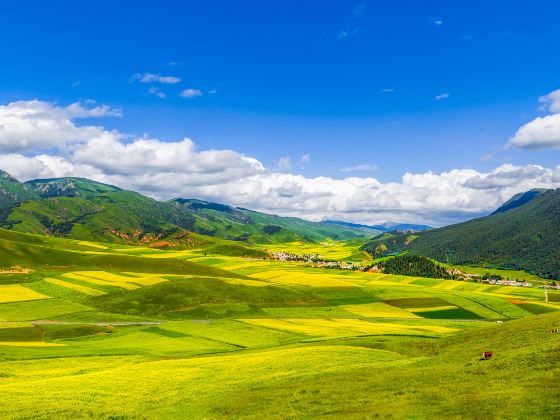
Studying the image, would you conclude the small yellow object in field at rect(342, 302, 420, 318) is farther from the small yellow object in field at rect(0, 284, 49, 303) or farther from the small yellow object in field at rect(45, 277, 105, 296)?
the small yellow object in field at rect(0, 284, 49, 303)

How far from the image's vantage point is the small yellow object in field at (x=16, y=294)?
13345cm

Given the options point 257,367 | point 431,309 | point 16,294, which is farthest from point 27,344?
point 431,309

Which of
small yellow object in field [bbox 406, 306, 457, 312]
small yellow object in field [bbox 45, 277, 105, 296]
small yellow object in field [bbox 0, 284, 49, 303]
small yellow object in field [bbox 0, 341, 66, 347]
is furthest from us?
small yellow object in field [bbox 45, 277, 105, 296]

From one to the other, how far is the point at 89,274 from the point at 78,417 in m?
177

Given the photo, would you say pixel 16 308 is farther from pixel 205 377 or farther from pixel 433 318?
pixel 433 318

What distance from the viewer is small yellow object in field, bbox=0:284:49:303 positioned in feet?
438

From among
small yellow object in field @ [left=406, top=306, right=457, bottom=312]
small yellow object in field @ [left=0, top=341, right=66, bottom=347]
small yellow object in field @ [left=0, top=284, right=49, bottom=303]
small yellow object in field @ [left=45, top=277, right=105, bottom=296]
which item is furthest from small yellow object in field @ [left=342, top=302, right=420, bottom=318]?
small yellow object in field @ [left=0, top=284, right=49, bottom=303]

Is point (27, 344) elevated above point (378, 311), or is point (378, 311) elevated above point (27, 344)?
point (27, 344)

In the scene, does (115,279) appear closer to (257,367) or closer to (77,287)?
(77,287)

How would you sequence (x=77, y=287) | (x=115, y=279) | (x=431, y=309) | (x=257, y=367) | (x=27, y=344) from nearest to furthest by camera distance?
1. (x=257, y=367)
2. (x=27, y=344)
3. (x=431, y=309)
4. (x=77, y=287)
5. (x=115, y=279)

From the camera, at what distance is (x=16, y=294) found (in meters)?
141

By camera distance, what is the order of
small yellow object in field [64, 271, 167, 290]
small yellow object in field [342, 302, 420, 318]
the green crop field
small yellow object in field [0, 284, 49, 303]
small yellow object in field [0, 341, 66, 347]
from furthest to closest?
1. small yellow object in field [64, 271, 167, 290]
2. small yellow object in field [342, 302, 420, 318]
3. small yellow object in field [0, 284, 49, 303]
4. small yellow object in field [0, 341, 66, 347]
5. the green crop field

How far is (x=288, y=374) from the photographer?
4297cm

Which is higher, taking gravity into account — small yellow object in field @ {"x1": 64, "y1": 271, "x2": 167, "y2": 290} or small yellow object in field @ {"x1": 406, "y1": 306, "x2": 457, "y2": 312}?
small yellow object in field @ {"x1": 64, "y1": 271, "x2": 167, "y2": 290}
